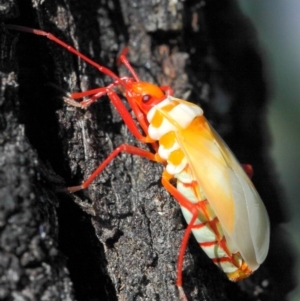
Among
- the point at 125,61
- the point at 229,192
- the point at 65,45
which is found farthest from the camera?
the point at 125,61

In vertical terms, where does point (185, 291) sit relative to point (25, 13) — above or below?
below

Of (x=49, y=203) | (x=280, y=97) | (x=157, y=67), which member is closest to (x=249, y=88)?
(x=280, y=97)

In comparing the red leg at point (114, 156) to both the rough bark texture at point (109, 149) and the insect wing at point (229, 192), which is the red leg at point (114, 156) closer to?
the rough bark texture at point (109, 149)

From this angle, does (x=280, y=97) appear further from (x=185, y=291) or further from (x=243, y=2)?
(x=185, y=291)

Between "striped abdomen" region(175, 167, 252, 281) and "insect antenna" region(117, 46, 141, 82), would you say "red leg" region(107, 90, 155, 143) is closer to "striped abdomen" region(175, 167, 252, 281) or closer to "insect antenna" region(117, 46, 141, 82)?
"insect antenna" region(117, 46, 141, 82)

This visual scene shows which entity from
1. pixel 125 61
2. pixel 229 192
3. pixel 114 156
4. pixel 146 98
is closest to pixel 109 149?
pixel 114 156

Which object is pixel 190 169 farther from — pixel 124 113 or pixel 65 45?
pixel 65 45
